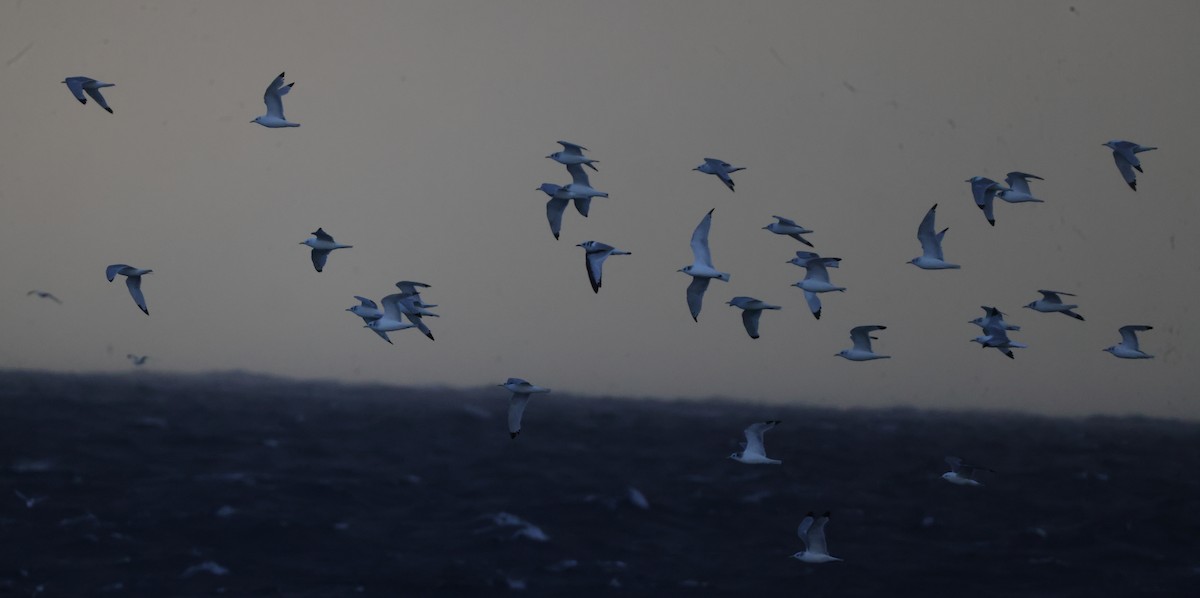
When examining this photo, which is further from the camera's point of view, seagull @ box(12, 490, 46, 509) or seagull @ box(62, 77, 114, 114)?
seagull @ box(12, 490, 46, 509)

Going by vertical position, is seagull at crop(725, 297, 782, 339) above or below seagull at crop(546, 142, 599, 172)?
below

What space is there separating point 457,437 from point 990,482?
3714 centimetres

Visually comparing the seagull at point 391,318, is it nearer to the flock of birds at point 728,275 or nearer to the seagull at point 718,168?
the flock of birds at point 728,275

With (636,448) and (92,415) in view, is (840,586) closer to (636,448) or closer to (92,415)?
(636,448)

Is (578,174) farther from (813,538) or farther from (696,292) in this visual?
(813,538)

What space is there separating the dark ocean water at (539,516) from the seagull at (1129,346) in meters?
17.0

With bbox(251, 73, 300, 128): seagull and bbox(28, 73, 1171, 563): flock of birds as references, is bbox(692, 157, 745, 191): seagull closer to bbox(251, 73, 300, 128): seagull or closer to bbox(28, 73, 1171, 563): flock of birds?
bbox(28, 73, 1171, 563): flock of birds

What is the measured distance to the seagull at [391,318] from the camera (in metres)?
28.0

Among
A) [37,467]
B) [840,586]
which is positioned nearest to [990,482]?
[840,586]

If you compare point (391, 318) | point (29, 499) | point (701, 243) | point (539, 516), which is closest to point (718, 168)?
point (701, 243)

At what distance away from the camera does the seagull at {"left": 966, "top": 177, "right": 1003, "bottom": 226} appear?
27422 millimetres

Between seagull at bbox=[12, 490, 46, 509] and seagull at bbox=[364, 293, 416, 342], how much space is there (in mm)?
30518

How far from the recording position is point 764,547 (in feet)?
165

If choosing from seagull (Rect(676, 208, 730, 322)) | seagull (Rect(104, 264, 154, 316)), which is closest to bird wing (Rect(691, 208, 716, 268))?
seagull (Rect(676, 208, 730, 322))
